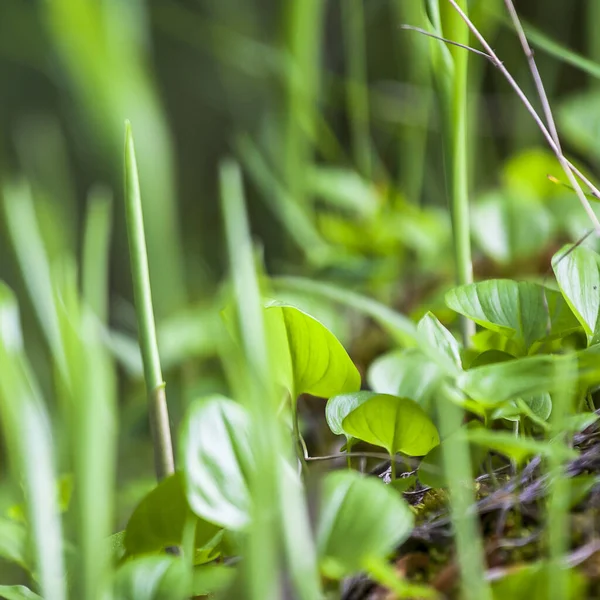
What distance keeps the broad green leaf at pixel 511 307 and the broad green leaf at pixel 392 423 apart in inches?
1.6

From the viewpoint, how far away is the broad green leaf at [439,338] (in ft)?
0.73

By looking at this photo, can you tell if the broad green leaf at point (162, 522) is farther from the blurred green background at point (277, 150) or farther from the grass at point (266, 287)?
the blurred green background at point (277, 150)

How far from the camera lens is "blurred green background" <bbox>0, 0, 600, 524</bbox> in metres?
0.51

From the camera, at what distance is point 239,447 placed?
0.64ft

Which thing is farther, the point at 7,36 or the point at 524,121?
the point at 7,36

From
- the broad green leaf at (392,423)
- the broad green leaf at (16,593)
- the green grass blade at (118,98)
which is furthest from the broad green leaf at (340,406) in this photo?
the green grass blade at (118,98)

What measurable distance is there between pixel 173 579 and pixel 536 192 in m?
0.47

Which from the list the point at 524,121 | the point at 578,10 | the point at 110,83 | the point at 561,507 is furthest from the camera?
the point at 578,10

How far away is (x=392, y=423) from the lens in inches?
8.5

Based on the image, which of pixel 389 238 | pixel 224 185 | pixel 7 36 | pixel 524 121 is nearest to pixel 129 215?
pixel 224 185

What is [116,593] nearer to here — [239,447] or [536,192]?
[239,447]

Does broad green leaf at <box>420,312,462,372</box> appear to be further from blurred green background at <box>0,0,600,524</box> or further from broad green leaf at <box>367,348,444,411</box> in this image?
blurred green background at <box>0,0,600,524</box>

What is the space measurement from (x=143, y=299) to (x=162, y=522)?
0.23ft

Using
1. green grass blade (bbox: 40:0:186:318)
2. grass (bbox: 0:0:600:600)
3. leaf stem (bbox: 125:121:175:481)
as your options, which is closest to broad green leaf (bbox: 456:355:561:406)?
grass (bbox: 0:0:600:600)
